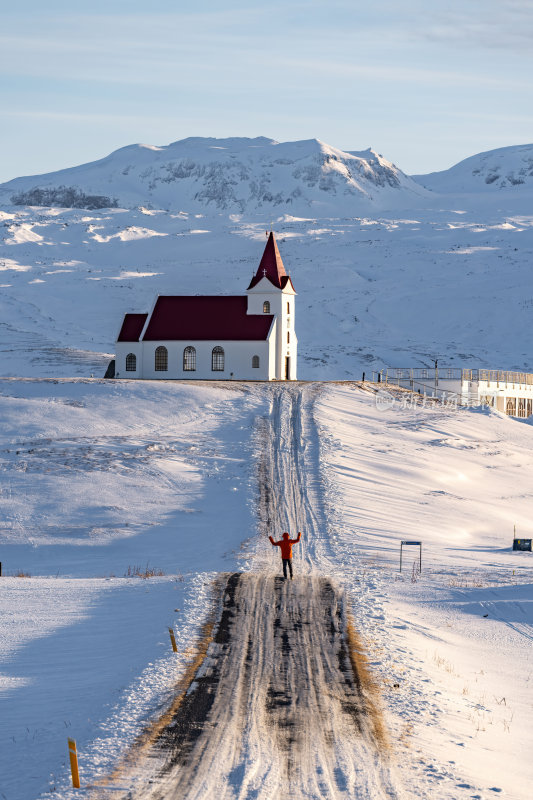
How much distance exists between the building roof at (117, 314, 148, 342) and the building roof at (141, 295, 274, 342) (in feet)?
2.56

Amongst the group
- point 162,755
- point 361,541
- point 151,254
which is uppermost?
point 151,254

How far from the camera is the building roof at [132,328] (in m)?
78.2

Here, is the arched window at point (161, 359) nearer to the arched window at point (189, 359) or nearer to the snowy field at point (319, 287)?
the arched window at point (189, 359)

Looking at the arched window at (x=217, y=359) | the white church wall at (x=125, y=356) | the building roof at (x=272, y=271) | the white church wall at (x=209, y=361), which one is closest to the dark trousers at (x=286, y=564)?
the white church wall at (x=209, y=361)

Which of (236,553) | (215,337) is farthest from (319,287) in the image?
(236,553)

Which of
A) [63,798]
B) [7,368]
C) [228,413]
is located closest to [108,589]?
[63,798]

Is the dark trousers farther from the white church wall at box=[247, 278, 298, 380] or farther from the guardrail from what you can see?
the guardrail

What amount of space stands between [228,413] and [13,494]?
1922cm

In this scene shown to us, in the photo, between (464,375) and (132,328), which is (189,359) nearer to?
(132,328)

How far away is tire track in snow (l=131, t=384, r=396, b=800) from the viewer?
14.0 m

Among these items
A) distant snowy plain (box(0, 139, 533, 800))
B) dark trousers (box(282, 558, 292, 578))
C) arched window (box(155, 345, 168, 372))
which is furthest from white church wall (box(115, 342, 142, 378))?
dark trousers (box(282, 558, 292, 578))

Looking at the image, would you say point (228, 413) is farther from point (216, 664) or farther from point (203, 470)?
point (216, 664)

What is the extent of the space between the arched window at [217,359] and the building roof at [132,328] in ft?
20.6

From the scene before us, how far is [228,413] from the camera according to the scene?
59.4 meters
